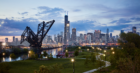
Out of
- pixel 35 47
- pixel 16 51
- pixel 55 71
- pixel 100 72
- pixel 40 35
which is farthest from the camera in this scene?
pixel 16 51

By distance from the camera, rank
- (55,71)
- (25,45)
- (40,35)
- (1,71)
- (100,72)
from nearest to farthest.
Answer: (55,71), (1,71), (100,72), (40,35), (25,45)

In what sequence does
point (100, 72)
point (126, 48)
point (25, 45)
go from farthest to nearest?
point (25, 45) → point (126, 48) → point (100, 72)

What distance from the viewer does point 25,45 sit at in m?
121

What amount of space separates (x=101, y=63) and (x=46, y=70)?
46.6 feet

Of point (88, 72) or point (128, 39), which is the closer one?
point (88, 72)

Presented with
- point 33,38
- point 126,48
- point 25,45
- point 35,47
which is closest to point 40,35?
point 33,38

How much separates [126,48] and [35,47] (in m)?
44.2

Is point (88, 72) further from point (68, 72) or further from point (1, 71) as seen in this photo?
point (1, 71)

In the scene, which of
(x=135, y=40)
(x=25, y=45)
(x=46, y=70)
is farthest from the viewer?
(x=25, y=45)

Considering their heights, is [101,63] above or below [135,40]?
below

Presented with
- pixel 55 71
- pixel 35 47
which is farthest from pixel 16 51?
pixel 55 71

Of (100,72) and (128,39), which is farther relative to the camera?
(128,39)

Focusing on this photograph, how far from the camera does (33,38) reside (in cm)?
5812

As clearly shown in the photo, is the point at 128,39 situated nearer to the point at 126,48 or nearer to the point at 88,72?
the point at 126,48
